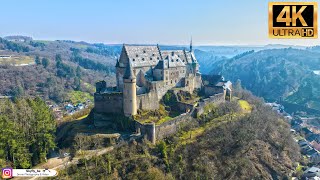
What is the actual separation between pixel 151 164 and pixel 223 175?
1260 centimetres

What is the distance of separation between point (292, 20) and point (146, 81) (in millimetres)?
30580

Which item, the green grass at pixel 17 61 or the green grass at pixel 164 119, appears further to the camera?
the green grass at pixel 17 61

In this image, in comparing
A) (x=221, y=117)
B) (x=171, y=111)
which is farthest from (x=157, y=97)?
(x=221, y=117)

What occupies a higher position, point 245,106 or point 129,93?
point 129,93

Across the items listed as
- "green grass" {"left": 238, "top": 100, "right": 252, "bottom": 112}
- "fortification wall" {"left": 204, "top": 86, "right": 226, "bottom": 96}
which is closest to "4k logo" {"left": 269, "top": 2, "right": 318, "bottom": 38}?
"fortification wall" {"left": 204, "top": 86, "right": 226, "bottom": 96}

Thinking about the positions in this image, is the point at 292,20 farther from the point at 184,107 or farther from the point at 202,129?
the point at 184,107

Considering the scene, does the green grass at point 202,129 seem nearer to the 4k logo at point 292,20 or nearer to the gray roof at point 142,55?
the gray roof at point 142,55

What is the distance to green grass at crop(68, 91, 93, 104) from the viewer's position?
135 meters

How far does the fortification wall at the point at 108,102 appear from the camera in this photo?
54094 mm

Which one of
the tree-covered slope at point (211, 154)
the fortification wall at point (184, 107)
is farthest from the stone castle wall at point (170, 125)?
the tree-covered slope at point (211, 154)

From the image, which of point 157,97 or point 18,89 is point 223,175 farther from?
point 18,89

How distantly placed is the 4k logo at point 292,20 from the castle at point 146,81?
25210 mm

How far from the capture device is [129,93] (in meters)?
52.0

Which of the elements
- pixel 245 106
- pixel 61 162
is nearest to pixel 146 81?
pixel 61 162
